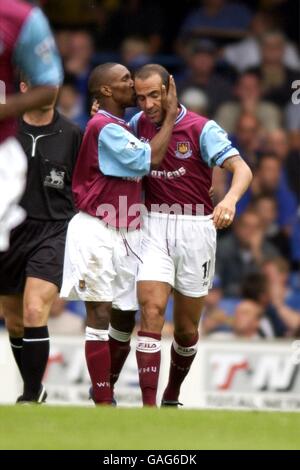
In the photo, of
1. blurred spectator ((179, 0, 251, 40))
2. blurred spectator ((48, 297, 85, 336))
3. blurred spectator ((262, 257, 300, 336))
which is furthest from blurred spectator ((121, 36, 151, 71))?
blurred spectator ((48, 297, 85, 336))

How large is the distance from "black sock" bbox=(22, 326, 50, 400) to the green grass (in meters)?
1.17

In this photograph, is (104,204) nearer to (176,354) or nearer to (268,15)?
(176,354)

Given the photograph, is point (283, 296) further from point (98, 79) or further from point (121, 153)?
point (121, 153)

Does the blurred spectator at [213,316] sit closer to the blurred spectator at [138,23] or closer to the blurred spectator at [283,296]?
the blurred spectator at [283,296]

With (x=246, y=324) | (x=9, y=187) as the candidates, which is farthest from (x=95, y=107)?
(x=246, y=324)

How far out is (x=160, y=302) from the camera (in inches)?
407

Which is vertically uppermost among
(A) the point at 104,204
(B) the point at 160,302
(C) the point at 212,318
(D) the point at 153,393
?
(A) the point at 104,204

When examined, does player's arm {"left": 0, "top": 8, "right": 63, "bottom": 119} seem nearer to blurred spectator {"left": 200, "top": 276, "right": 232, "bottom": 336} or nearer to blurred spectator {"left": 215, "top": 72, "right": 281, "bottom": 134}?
blurred spectator {"left": 200, "top": 276, "right": 232, "bottom": 336}

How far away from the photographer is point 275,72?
762 inches

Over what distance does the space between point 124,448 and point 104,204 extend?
2791 millimetres

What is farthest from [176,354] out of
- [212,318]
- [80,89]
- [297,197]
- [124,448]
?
[80,89]

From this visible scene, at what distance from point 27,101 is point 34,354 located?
9.62ft

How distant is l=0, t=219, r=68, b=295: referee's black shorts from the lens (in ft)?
35.4
